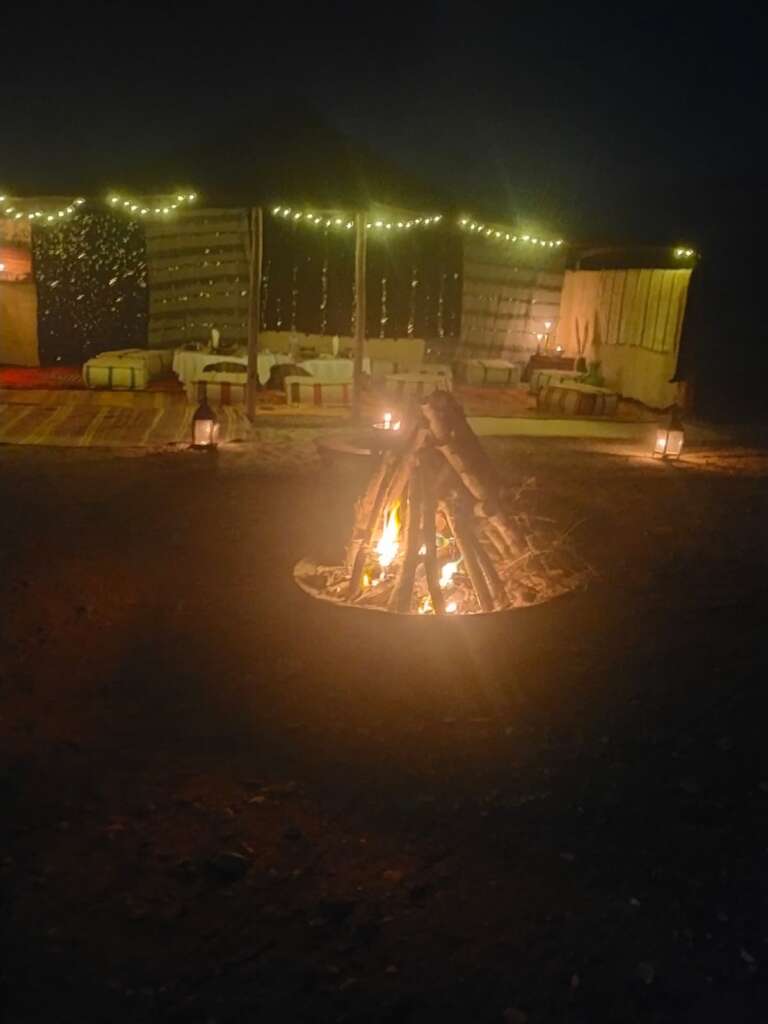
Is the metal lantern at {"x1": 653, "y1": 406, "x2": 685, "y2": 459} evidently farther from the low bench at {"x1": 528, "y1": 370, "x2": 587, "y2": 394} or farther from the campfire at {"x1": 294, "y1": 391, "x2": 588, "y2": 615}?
the campfire at {"x1": 294, "y1": 391, "x2": 588, "y2": 615}

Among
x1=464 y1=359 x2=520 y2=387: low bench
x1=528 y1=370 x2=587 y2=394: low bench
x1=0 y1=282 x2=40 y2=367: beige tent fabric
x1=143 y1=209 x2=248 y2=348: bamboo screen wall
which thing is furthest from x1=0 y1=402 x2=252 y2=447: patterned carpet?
x1=528 y1=370 x2=587 y2=394: low bench

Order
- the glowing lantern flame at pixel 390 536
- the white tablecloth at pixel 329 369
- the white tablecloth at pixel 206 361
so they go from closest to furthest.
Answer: the glowing lantern flame at pixel 390 536 → the white tablecloth at pixel 206 361 → the white tablecloth at pixel 329 369

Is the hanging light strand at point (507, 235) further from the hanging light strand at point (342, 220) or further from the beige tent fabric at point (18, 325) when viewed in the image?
the beige tent fabric at point (18, 325)

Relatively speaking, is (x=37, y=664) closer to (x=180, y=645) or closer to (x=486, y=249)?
(x=180, y=645)

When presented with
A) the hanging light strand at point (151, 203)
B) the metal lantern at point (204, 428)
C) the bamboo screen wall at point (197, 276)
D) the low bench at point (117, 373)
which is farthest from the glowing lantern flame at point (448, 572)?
the bamboo screen wall at point (197, 276)

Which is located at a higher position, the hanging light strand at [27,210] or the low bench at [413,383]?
the hanging light strand at [27,210]

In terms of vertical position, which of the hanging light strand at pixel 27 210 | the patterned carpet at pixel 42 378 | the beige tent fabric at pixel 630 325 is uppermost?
the hanging light strand at pixel 27 210

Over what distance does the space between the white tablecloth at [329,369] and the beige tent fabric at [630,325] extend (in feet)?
17.6

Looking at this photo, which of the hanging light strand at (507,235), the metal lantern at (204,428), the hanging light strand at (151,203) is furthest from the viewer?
the hanging light strand at (507,235)

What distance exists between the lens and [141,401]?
1444 centimetres

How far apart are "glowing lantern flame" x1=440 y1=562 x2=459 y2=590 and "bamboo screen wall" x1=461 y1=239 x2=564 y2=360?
12.7 m

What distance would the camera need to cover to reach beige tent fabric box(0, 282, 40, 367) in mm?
17406

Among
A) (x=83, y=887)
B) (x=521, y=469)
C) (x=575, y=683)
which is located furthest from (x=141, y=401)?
(x=83, y=887)

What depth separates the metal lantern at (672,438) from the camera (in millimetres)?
11797
